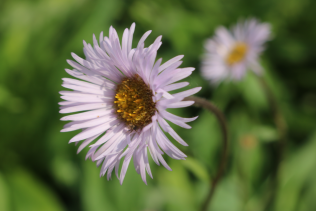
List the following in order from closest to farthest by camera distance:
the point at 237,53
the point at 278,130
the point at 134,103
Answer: the point at 134,103, the point at 278,130, the point at 237,53

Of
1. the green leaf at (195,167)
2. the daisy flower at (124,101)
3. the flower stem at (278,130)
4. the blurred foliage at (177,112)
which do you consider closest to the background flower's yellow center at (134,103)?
the daisy flower at (124,101)

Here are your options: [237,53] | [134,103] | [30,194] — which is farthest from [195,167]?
[30,194]

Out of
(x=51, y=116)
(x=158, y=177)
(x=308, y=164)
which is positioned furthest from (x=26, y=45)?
(x=308, y=164)

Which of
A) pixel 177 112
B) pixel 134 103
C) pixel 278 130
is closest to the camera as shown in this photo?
pixel 134 103

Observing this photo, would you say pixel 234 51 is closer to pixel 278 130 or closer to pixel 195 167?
pixel 278 130

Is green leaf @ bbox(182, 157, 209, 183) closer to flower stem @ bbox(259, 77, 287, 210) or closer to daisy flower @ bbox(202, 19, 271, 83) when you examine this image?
flower stem @ bbox(259, 77, 287, 210)

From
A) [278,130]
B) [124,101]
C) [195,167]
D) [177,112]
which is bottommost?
[195,167]

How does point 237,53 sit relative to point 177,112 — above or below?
above
